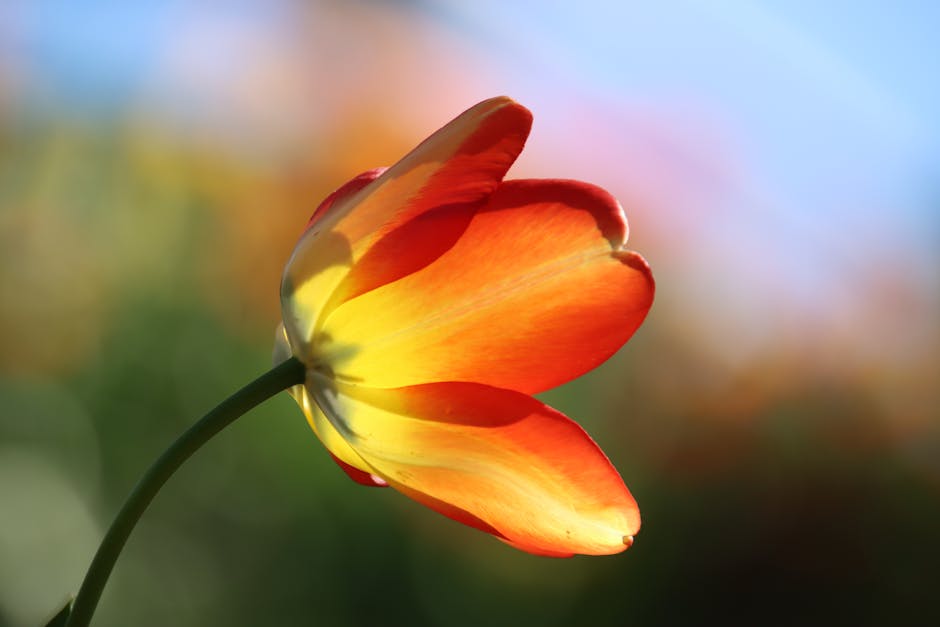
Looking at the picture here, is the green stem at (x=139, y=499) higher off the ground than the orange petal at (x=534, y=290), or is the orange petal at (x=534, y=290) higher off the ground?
the orange petal at (x=534, y=290)

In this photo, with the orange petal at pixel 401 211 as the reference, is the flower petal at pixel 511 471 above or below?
below

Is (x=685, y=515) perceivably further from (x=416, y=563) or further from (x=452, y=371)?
(x=452, y=371)

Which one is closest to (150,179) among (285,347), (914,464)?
(914,464)

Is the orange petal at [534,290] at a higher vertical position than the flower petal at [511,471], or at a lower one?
higher
